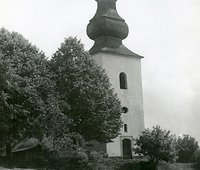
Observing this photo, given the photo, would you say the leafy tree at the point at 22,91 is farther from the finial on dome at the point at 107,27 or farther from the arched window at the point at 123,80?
the arched window at the point at 123,80

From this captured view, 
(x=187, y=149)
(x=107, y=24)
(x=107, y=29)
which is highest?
(x=107, y=24)

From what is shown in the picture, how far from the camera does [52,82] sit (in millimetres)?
41594

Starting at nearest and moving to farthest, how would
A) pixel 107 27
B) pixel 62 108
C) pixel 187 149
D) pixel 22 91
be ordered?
pixel 22 91 → pixel 62 108 → pixel 107 27 → pixel 187 149

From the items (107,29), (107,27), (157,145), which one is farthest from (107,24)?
(157,145)

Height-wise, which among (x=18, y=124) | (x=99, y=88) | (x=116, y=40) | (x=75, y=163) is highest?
Result: (x=116, y=40)

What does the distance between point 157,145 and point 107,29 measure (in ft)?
46.2

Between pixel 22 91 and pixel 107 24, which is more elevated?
pixel 107 24

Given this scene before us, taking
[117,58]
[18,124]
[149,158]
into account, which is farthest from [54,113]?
[117,58]

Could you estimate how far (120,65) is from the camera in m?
52.0

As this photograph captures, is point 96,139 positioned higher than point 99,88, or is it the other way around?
point 99,88

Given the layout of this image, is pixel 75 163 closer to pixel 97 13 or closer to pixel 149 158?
pixel 149 158

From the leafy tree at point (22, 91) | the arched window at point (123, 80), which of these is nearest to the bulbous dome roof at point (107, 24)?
the arched window at point (123, 80)

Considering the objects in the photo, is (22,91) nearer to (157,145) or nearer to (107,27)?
(157,145)

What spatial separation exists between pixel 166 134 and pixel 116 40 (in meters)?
13.1
